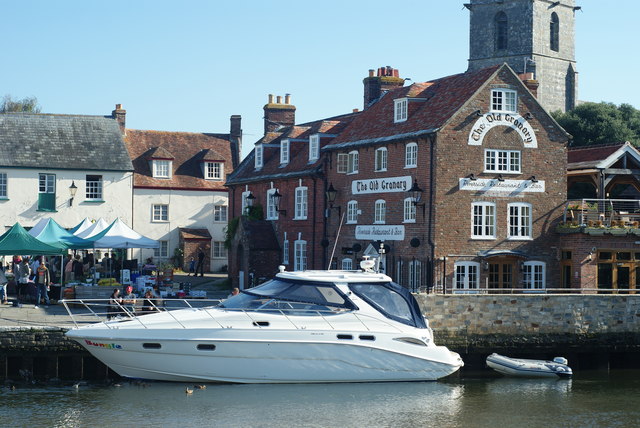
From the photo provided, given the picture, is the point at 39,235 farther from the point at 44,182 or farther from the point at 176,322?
the point at 44,182

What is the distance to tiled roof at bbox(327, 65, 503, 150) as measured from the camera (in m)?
34.6

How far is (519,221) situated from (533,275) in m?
2.02

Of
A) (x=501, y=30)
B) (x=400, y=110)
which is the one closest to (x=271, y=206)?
(x=400, y=110)

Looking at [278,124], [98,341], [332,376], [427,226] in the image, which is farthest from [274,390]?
[278,124]

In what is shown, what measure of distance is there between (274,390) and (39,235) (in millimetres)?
13625

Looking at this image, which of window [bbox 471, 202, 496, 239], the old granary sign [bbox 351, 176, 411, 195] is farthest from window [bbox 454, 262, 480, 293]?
the old granary sign [bbox 351, 176, 411, 195]

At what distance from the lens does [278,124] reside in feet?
169

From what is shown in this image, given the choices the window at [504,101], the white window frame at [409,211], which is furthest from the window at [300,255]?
the window at [504,101]

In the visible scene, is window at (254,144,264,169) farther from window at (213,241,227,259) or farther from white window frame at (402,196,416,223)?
white window frame at (402,196,416,223)

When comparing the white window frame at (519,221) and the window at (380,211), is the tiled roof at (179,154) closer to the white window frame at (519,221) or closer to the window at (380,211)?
the window at (380,211)

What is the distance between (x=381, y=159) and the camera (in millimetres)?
37219

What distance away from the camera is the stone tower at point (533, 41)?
7281 centimetres

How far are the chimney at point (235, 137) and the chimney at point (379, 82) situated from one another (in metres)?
15.4

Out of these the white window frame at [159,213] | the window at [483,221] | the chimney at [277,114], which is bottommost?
the window at [483,221]
